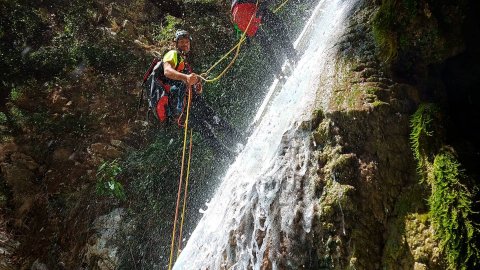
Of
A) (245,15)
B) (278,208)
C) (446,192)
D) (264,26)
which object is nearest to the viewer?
(446,192)

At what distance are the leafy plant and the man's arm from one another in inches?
130

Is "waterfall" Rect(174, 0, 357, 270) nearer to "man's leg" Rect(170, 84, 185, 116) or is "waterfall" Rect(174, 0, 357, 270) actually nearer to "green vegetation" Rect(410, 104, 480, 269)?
"green vegetation" Rect(410, 104, 480, 269)

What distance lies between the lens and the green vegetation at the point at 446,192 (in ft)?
8.68

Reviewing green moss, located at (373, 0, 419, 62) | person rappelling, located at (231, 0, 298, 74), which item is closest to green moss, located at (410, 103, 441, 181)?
green moss, located at (373, 0, 419, 62)

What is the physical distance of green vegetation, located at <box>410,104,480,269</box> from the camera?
265cm

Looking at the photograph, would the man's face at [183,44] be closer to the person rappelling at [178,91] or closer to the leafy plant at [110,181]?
the person rappelling at [178,91]

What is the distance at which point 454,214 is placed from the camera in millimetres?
2760

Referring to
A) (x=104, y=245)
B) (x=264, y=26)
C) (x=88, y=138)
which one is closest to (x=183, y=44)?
(x=264, y=26)

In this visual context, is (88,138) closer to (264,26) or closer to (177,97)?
(177,97)

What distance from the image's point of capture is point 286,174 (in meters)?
3.74

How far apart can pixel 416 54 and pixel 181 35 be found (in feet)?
11.8

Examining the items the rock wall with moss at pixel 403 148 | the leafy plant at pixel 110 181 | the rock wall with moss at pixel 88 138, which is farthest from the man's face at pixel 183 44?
the leafy plant at pixel 110 181

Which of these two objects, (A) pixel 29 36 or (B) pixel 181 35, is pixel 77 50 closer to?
(A) pixel 29 36

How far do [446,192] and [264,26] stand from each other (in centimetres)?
→ 510
